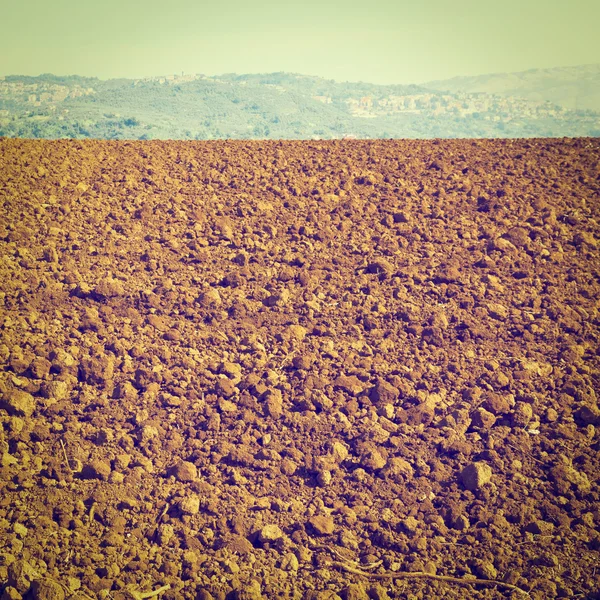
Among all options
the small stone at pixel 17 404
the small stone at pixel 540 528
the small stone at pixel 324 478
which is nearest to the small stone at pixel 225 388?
the small stone at pixel 324 478

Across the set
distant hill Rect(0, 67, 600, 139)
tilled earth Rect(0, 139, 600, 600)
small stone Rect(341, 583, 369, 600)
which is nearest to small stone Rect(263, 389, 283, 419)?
tilled earth Rect(0, 139, 600, 600)

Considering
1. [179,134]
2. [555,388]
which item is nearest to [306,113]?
[179,134]

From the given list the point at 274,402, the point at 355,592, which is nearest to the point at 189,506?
the point at 274,402

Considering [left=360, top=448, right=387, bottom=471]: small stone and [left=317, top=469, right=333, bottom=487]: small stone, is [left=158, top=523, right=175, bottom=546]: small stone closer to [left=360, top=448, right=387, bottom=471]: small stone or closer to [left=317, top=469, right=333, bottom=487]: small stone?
[left=317, top=469, right=333, bottom=487]: small stone

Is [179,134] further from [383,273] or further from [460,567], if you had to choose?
[460,567]

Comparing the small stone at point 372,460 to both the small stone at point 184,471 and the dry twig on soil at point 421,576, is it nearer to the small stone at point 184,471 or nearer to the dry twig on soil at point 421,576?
the dry twig on soil at point 421,576

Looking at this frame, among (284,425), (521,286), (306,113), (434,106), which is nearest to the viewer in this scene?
(284,425)

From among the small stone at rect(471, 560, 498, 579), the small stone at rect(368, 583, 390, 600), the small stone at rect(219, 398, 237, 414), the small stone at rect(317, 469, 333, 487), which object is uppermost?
the small stone at rect(219, 398, 237, 414)

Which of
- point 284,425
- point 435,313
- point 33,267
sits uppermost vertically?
point 33,267
